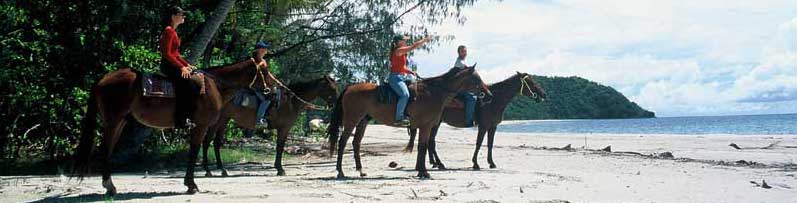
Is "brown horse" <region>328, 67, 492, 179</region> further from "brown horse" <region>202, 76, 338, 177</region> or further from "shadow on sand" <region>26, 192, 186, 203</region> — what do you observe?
"shadow on sand" <region>26, 192, 186, 203</region>

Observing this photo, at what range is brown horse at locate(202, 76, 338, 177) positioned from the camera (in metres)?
12.6

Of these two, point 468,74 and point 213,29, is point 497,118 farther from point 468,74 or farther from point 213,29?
point 213,29

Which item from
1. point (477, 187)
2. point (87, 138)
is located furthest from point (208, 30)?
point (477, 187)

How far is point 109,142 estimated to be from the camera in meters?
7.89

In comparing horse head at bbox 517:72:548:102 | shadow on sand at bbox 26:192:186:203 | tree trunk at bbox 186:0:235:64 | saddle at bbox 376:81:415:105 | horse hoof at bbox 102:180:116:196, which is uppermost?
tree trunk at bbox 186:0:235:64

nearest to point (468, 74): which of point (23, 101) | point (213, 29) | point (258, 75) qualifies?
point (258, 75)

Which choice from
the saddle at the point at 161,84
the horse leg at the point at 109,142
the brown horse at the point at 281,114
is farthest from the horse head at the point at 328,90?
the horse leg at the point at 109,142

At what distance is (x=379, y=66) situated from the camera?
17266 millimetres

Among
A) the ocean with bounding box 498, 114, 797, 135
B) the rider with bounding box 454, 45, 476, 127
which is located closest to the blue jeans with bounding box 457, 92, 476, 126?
the rider with bounding box 454, 45, 476, 127

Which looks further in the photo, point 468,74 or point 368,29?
point 368,29

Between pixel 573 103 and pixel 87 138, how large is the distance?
431ft

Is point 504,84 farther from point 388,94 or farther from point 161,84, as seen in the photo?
point 161,84

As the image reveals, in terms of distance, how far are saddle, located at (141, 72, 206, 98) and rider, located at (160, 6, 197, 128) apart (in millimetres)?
65

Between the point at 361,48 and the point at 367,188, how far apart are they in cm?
818
